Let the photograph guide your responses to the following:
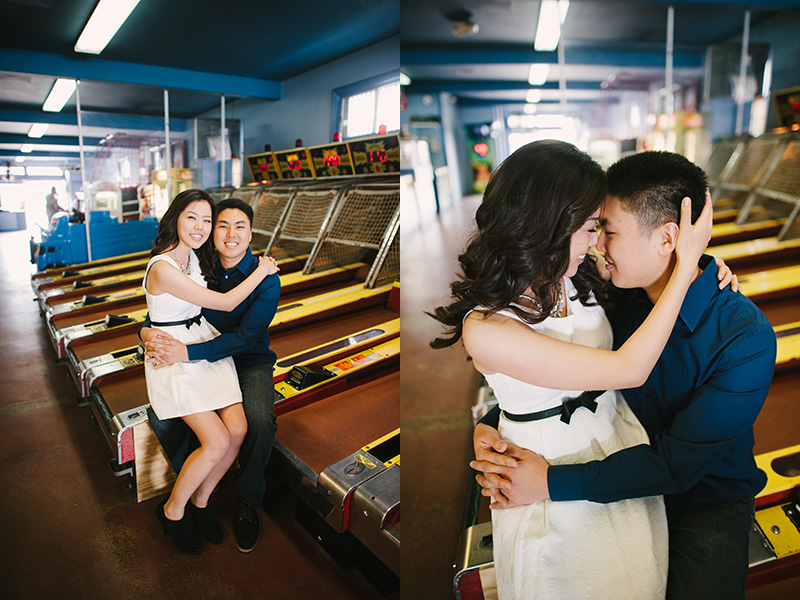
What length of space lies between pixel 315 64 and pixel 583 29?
2389 millimetres

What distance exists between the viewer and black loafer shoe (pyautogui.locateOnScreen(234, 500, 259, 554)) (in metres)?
1.83

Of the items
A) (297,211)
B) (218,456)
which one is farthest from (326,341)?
(297,211)

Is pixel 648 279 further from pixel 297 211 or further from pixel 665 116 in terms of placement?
pixel 297 211

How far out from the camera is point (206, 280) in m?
2.09

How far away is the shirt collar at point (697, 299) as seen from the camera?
0.98m

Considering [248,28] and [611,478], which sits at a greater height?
[248,28]

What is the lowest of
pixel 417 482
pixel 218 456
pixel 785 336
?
pixel 417 482

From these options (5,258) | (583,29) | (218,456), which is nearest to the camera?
(218,456)

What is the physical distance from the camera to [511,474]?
37.7 inches

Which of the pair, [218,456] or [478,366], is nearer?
[478,366]

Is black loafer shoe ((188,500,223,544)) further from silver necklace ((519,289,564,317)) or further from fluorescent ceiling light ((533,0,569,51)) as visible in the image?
fluorescent ceiling light ((533,0,569,51))

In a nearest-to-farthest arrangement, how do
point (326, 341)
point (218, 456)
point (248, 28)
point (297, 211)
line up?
point (218, 456), point (326, 341), point (248, 28), point (297, 211)

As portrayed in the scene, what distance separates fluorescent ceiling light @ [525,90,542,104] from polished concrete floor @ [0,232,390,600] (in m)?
2.02

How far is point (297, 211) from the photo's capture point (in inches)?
199
